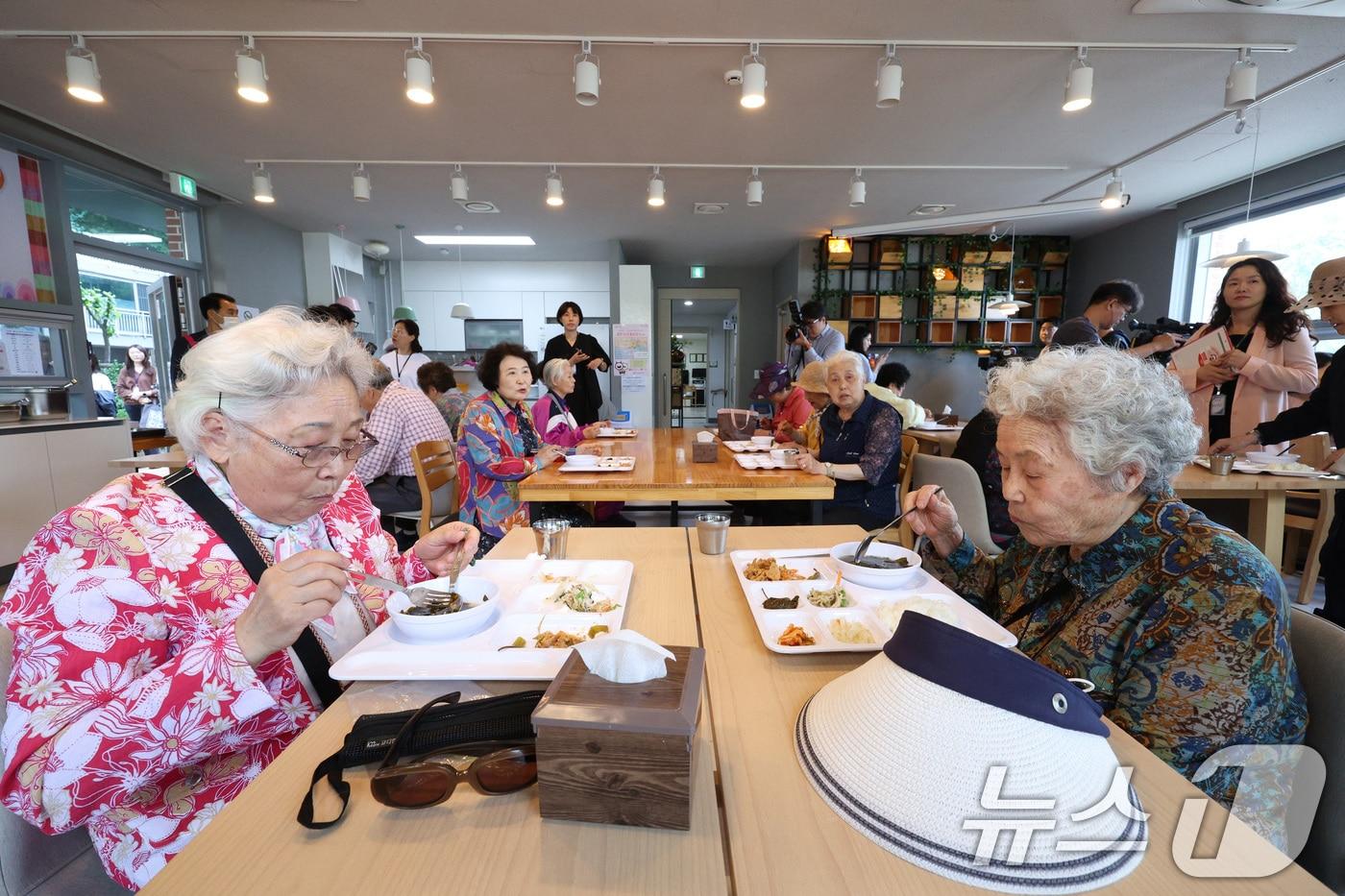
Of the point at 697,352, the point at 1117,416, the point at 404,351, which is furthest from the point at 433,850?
the point at 697,352

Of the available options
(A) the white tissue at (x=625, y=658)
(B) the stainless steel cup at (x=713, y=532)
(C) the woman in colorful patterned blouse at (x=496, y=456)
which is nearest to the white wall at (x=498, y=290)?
(C) the woman in colorful patterned blouse at (x=496, y=456)

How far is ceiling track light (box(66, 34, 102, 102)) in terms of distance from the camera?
305 centimetres

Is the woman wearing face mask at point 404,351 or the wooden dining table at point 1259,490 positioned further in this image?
the woman wearing face mask at point 404,351

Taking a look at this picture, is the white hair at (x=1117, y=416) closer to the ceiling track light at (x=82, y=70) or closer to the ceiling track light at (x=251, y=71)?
the ceiling track light at (x=251, y=71)

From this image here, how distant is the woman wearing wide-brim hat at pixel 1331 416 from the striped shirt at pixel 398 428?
4444mm

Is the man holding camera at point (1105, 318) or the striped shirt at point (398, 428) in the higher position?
the man holding camera at point (1105, 318)

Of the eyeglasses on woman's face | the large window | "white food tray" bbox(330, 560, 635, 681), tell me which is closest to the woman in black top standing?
"white food tray" bbox(330, 560, 635, 681)

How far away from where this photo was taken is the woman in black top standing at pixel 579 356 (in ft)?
18.1

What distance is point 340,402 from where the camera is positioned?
3.51 ft

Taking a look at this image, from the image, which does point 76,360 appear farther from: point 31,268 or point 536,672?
point 536,672

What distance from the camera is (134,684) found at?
79 centimetres

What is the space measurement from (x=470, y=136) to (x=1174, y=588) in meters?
5.13

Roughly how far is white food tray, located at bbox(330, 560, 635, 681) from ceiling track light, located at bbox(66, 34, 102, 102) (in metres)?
3.92

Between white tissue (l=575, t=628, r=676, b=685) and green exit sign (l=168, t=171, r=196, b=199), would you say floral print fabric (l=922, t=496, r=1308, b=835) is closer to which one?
white tissue (l=575, t=628, r=676, b=685)
